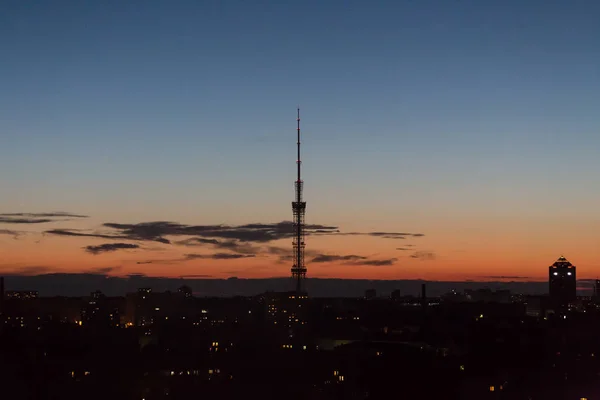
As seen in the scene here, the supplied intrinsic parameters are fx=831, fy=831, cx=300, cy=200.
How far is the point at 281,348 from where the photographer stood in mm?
67250

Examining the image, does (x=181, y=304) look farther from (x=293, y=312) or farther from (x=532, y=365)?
(x=532, y=365)

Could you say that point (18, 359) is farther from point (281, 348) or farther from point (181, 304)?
point (181, 304)

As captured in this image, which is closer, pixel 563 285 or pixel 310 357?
pixel 310 357

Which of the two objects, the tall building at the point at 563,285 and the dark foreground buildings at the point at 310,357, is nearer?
the dark foreground buildings at the point at 310,357

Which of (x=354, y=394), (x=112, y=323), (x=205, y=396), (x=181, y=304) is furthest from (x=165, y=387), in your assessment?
(x=181, y=304)

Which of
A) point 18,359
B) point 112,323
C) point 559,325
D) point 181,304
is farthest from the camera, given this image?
point 181,304

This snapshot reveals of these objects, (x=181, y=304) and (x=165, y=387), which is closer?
(x=165, y=387)

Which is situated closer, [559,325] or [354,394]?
[354,394]

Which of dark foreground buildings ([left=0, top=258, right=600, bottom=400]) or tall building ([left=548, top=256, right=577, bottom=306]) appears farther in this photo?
tall building ([left=548, top=256, right=577, bottom=306])

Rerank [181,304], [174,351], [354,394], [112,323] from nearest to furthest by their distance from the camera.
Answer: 1. [354,394]
2. [174,351]
3. [112,323]
4. [181,304]

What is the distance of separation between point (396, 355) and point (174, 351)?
61.6ft

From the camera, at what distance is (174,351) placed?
64250 mm

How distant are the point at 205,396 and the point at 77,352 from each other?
77.5ft

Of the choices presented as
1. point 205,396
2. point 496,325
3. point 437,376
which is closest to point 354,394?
point 437,376
